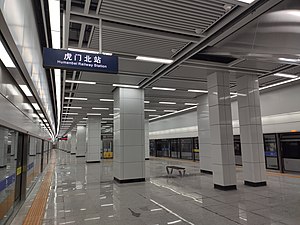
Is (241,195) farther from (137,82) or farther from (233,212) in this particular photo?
(137,82)

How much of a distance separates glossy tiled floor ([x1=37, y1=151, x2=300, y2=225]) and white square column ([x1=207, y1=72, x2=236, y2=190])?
51 centimetres

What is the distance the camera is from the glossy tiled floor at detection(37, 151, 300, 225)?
515 centimetres

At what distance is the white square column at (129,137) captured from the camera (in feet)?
33.0

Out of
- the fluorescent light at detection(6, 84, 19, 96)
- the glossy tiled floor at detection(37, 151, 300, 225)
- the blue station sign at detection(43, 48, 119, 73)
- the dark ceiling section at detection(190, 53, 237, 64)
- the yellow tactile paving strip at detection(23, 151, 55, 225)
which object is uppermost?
the dark ceiling section at detection(190, 53, 237, 64)

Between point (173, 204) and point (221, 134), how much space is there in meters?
3.30

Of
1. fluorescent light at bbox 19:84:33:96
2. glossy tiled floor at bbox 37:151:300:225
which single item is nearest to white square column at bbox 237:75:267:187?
glossy tiled floor at bbox 37:151:300:225

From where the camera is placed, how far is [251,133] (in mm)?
9031

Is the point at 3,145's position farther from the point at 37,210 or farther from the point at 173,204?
the point at 173,204

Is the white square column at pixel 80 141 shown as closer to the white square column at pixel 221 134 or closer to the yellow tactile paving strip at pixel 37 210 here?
the yellow tactile paving strip at pixel 37 210

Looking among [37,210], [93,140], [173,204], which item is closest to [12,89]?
[37,210]

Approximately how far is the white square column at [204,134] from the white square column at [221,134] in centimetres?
412

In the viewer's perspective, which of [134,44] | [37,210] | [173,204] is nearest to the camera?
[134,44]

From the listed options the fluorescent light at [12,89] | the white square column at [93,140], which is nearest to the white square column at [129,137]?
the fluorescent light at [12,89]

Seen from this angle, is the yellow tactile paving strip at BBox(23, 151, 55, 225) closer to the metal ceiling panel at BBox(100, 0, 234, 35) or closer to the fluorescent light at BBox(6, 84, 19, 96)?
the fluorescent light at BBox(6, 84, 19, 96)
